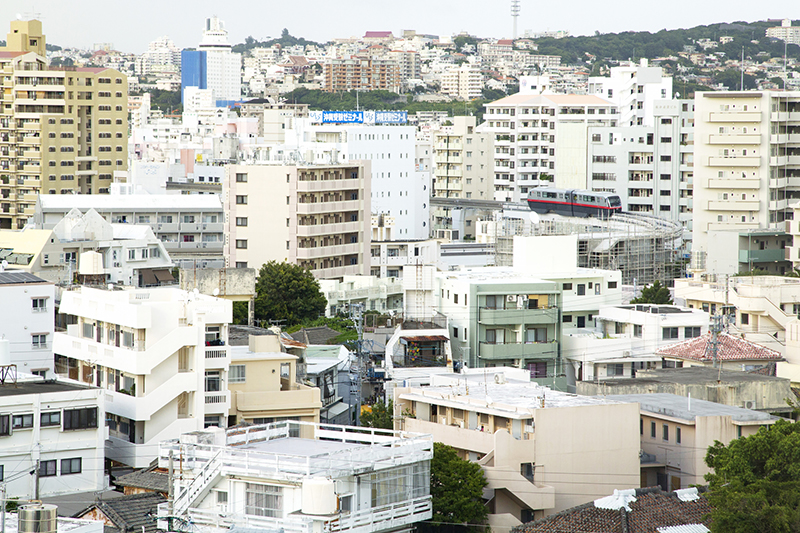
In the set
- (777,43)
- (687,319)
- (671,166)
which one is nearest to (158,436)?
(687,319)

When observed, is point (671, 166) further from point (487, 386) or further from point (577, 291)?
point (487, 386)

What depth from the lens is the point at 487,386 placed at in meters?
23.5

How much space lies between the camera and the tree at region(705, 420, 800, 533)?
664 inches

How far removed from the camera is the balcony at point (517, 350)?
30766 mm

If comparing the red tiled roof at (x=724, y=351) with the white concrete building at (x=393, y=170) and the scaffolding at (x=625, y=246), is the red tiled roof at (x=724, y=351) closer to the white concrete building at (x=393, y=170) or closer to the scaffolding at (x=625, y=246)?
the scaffolding at (x=625, y=246)

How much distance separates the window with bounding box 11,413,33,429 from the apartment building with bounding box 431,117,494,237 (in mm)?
67672

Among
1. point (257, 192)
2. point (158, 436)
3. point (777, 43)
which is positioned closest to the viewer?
point (158, 436)

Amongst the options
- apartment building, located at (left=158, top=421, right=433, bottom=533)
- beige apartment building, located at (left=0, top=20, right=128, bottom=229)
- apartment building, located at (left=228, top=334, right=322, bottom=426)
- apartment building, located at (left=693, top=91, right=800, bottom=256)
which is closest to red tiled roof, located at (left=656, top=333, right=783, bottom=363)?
apartment building, located at (left=228, top=334, right=322, bottom=426)

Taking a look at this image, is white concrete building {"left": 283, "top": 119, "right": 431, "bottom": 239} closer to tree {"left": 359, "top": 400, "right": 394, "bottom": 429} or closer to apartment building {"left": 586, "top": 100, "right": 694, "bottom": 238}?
apartment building {"left": 586, "top": 100, "right": 694, "bottom": 238}

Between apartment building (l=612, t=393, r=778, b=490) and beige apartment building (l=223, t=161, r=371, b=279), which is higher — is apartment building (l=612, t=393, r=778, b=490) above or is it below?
below

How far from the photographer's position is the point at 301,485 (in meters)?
16.8

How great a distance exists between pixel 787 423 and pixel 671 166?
52094mm

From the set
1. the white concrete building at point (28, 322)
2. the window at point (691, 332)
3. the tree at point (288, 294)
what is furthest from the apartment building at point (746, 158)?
the white concrete building at point (28, 322)

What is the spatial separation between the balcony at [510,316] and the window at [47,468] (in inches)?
524
